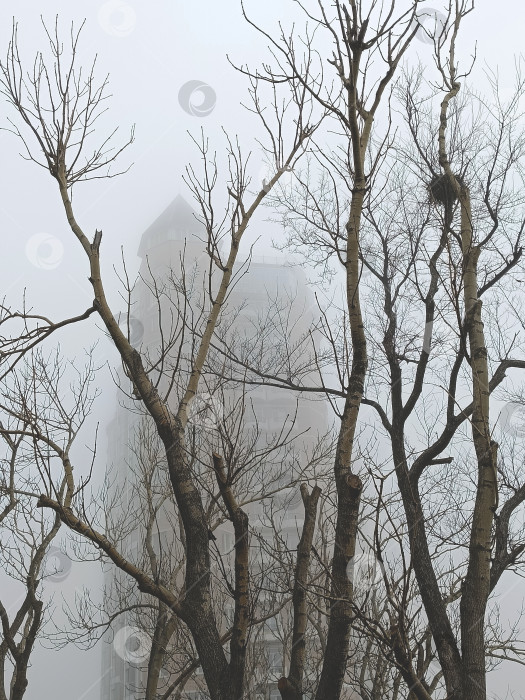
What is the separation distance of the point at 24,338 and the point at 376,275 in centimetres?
466

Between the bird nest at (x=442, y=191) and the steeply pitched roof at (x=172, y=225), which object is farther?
the steeply pitched roof at (x=172, y=225)

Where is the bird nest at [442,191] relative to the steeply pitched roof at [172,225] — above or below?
below

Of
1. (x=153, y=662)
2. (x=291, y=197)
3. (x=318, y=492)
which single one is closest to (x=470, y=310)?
(x=318, y=492)

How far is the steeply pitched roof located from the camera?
4453cm

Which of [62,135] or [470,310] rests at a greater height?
[62,135]

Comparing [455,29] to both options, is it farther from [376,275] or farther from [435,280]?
[376,275]

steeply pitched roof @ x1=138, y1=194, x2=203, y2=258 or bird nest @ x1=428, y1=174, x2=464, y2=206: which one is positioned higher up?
steeply pitched roof @ x1=138, y1=194, x2=203, y2=258

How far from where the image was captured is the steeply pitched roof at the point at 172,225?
Answer: 4453cm

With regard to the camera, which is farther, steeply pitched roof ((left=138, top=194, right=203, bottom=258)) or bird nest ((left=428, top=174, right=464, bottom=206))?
steeply pitched roof ((left=138, top=194, right=203, bottom=258))

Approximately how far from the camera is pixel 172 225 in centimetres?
4506

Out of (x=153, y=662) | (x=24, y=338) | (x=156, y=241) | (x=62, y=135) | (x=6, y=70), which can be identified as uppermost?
(x=156, y=241)

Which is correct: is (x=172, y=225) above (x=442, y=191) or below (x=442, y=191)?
above

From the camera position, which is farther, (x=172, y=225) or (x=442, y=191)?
(x=172, y=225)

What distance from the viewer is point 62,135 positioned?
397 cm
